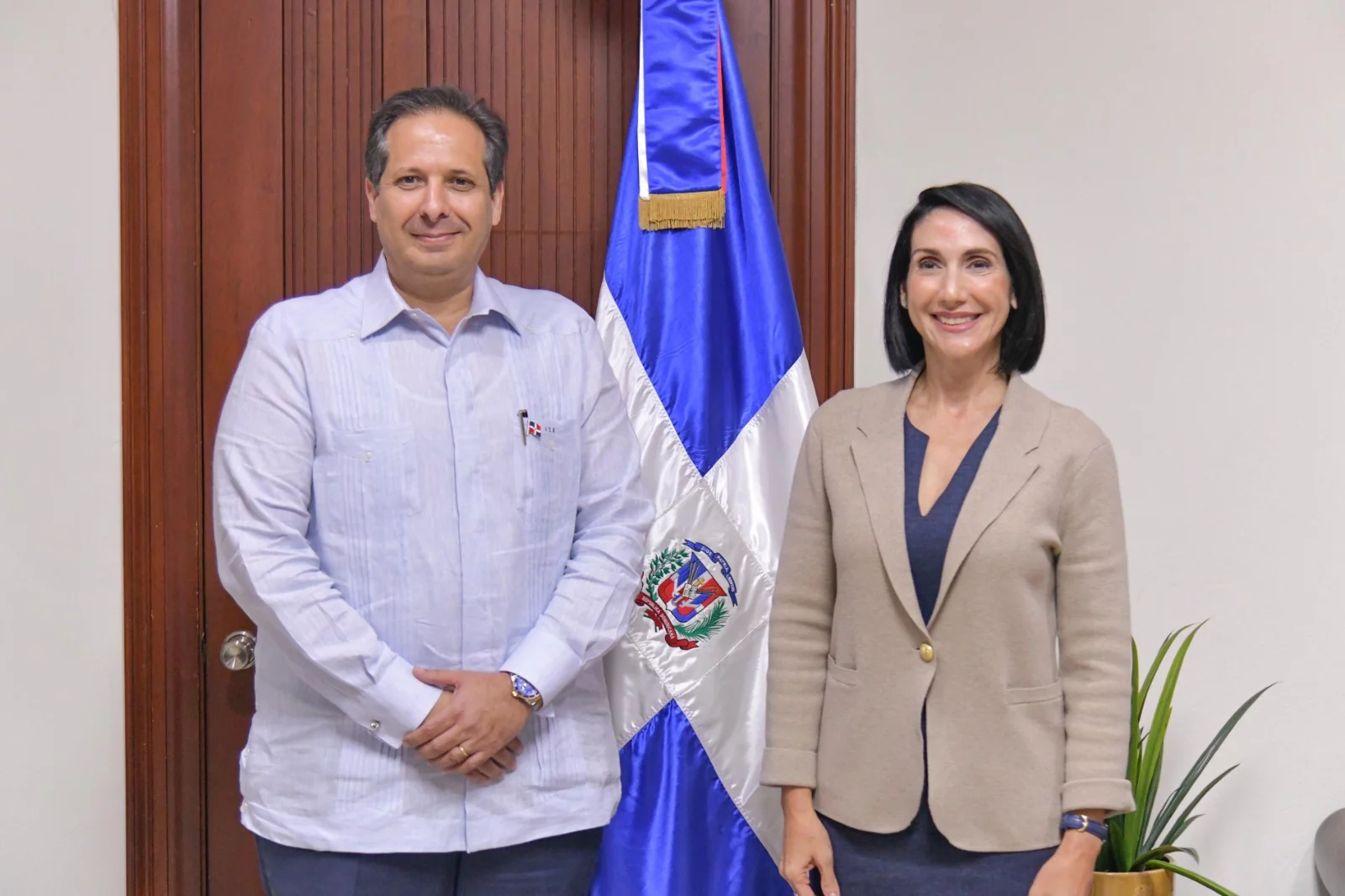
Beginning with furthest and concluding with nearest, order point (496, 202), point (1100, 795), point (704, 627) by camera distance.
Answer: point (704, 627) → point (496, 202) → point (1100, 795)

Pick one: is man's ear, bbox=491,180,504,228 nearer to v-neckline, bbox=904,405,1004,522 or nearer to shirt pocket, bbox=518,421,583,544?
shirt pocket, bbox=518,421,583,544

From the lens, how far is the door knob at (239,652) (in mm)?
2162

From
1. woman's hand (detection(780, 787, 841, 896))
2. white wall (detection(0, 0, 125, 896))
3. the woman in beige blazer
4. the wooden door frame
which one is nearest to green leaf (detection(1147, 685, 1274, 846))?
the woman in beige blazer

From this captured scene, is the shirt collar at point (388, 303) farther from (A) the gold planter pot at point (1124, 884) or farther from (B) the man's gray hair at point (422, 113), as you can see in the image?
(A) the gold planter pot at point (1124, 884)

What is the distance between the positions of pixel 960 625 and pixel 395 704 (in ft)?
2.37

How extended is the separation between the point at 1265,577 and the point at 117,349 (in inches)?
80.9

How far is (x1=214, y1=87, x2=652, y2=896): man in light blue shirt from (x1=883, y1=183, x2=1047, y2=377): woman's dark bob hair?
21.1 inches

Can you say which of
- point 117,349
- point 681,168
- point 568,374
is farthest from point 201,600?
point 681,168

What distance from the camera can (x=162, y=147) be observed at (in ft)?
7.07

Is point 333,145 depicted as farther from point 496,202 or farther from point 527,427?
point 527,427

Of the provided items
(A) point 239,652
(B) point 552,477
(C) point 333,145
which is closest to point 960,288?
(B) point 552,477

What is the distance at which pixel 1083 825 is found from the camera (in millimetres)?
1457

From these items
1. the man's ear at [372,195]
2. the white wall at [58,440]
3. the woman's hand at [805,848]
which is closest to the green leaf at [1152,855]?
the woman's hand at [805,848]

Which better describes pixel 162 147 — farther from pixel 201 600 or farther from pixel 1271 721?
pixel 1271 721
